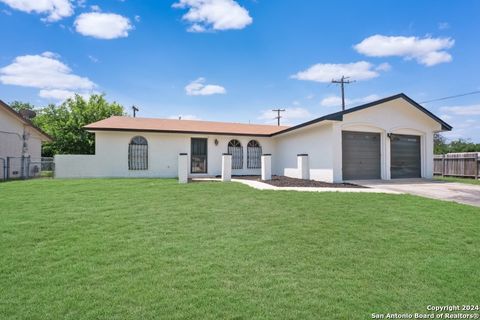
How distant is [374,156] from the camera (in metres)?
14.9

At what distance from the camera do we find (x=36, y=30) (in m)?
13.6

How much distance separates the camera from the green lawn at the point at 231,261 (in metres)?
3.00

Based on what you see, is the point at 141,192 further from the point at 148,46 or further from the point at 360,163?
the point at 360,163

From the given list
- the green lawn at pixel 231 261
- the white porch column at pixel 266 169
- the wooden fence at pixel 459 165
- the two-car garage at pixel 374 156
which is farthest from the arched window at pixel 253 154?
the wooden fence at pixel 459 165

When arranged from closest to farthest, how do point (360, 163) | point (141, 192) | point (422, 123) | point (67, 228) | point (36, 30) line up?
point (67, 228), point (141, 192), point (36, 30), point (360, 163), point (422, 123)

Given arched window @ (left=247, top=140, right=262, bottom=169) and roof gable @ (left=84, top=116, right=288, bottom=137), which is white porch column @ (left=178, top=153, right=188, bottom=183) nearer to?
roof gable @ (left=84, top=116, right=288, bottom=137)

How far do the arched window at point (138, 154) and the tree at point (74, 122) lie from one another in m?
11.0

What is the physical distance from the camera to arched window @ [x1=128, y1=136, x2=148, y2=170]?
16.6 m

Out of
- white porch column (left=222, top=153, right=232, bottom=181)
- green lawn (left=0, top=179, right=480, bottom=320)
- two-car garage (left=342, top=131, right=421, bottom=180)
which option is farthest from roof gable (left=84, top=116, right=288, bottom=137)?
green lawn (left=0, top=179, right=480, bottom=320)

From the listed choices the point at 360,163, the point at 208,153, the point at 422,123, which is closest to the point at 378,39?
the point at 422,123

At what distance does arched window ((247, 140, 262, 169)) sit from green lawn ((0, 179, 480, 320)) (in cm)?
1153

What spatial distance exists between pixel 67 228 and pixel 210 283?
11.4 ft

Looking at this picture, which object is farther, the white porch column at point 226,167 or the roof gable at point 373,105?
the white porch column at point 226,167

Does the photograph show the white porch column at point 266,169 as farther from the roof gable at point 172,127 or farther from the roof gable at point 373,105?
the roof gable at point 172,127
